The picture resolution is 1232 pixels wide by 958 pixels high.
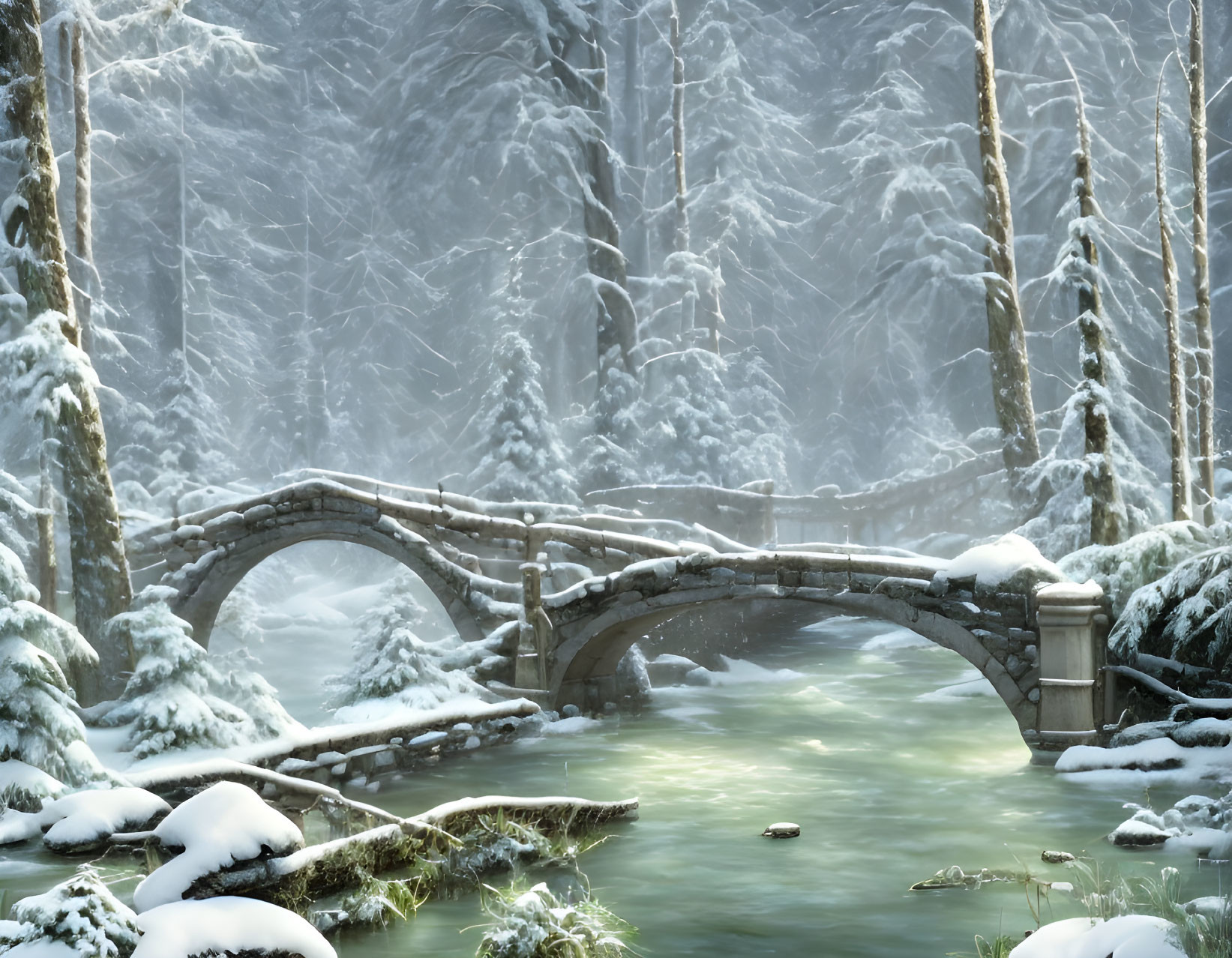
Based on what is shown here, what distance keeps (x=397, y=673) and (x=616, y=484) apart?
12.6 metres

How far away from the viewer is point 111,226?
1582 inches

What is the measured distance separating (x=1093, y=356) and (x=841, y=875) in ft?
31.7

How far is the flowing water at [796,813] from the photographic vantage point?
12.1m

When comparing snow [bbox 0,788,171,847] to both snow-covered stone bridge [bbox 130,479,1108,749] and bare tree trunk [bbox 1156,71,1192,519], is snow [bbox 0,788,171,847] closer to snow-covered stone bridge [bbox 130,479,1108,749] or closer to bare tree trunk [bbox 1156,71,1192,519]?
snow-covered stone bridge [bbox 130,479,1108,749]

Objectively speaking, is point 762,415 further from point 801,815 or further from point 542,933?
point 542,933

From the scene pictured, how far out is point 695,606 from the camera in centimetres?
2239

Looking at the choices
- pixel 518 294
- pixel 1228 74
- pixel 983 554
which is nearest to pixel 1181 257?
pixel 1228 74

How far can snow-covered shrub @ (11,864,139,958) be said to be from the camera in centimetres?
802

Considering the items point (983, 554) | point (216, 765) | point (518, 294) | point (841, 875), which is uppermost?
point (518, 294)

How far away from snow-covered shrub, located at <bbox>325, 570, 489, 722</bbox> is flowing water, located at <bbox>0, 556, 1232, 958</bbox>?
1298mm

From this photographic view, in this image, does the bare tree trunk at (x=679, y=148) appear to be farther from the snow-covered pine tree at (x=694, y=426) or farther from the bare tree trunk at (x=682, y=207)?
the snow-covered pine tree at (x=694, y=426)

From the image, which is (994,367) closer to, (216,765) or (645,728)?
(645,728)

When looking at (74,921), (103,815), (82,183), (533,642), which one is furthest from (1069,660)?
(82,183)

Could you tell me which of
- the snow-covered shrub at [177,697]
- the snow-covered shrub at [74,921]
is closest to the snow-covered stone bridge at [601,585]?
the snow-covered shrub at [177,697]
